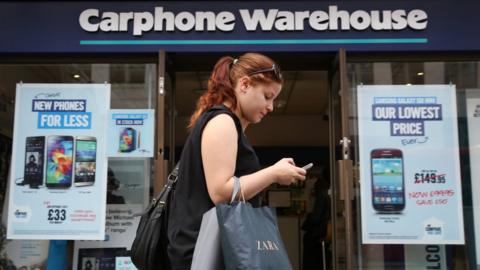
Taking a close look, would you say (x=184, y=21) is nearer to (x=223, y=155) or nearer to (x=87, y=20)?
(x=87, y=20)

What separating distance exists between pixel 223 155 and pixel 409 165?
3210 millimetres

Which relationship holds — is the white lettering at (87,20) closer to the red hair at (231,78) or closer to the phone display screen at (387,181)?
the phone display screen at (387,181)

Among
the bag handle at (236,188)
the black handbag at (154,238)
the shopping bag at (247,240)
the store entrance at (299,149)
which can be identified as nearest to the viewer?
the shopping bag at (247,240)

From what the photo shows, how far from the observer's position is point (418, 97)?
4570mm

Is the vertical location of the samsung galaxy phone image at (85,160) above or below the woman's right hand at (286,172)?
above

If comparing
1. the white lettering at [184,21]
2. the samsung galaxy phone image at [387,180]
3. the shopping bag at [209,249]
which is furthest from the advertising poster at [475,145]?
the shopping bag at [209,249]

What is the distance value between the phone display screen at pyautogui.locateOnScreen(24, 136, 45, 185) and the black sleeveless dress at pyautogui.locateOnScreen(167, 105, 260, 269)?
312cm

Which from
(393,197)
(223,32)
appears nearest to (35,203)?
(223,32)

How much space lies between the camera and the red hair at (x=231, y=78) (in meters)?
1.77

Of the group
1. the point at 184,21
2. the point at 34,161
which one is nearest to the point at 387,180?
the point at 184,21

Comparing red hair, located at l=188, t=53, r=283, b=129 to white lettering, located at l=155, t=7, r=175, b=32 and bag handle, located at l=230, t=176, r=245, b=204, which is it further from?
white lettering, located at l=155, t=7, r=175, b=32

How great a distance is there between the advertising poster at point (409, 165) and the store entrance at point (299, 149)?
2.17 meters

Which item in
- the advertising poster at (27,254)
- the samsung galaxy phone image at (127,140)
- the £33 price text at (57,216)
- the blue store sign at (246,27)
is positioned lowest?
the advertising poster at (27,254)

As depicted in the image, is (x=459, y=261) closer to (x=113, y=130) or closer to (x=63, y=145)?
(x=113, y=130)
